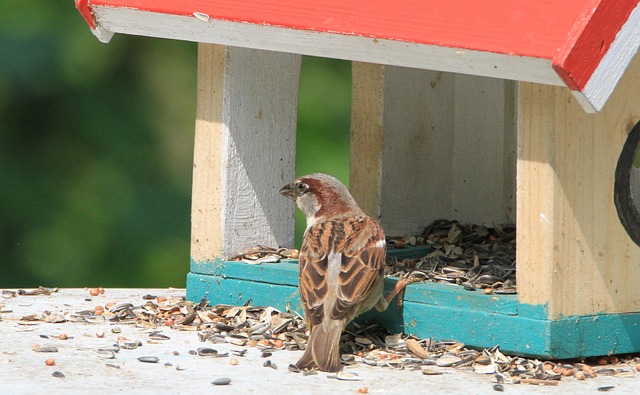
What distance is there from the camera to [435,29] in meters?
4.11

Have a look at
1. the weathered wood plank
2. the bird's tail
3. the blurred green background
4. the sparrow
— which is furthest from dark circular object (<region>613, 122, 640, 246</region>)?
the blurred green background

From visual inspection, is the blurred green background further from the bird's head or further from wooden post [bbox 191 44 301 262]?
the bird's head

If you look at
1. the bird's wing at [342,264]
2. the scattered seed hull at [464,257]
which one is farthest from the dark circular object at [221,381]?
the scattered seed hull at [464,257]

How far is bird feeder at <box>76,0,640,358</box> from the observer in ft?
13.1

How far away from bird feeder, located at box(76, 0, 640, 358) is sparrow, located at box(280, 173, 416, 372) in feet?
0.57

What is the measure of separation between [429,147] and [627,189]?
4.94 ft

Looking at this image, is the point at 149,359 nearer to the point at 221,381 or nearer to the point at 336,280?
the point at 221,381

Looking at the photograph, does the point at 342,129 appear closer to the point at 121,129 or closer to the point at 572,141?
the point at 121,129

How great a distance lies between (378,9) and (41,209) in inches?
146

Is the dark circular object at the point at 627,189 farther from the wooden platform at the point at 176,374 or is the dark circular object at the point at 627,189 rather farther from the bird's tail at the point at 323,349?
the bird's tail at the point at 323,349

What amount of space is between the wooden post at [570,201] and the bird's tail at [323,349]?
1.83 feet

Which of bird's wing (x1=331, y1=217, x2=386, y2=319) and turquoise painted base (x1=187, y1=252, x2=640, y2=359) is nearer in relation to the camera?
turquoise painted base (x1=187, y1=252, x2=640, y2=359)

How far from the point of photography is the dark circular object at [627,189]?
4.37 meters

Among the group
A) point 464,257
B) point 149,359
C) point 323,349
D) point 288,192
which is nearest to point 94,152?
point 288,192
